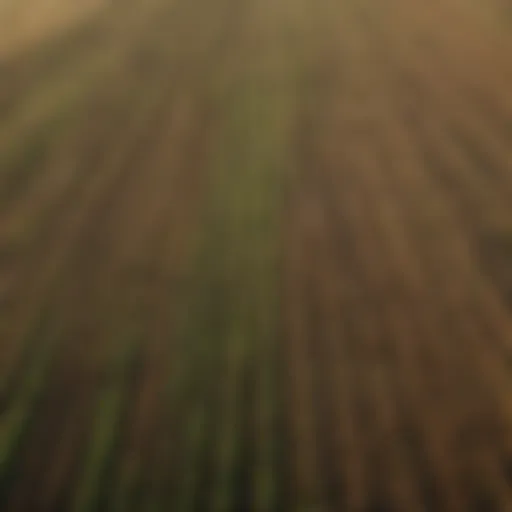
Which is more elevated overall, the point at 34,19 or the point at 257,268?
the point at 34,19

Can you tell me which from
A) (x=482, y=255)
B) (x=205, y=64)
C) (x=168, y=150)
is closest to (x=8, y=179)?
(x=168, y=150)

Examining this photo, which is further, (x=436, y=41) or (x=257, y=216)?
(x=436, y=41)

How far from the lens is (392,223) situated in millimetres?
526

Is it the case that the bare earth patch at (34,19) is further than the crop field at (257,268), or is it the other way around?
the bare earth patch at (34,19)

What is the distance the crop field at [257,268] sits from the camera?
0.38 metres

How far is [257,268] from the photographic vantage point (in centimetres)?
49

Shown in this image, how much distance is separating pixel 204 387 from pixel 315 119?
0.31 metres

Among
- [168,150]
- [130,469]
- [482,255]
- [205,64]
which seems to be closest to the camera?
[130,469]

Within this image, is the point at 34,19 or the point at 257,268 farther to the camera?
the point at 34,19

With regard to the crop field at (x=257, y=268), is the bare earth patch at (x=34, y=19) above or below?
above

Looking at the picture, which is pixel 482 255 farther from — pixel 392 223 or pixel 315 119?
pixel 315 119

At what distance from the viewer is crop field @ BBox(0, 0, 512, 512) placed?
14.8 inches

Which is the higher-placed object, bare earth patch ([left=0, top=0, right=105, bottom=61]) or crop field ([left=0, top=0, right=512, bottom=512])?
bare earth patch ([left=0, top=0, right=105, bottom=61])

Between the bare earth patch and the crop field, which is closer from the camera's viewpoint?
the crop field
